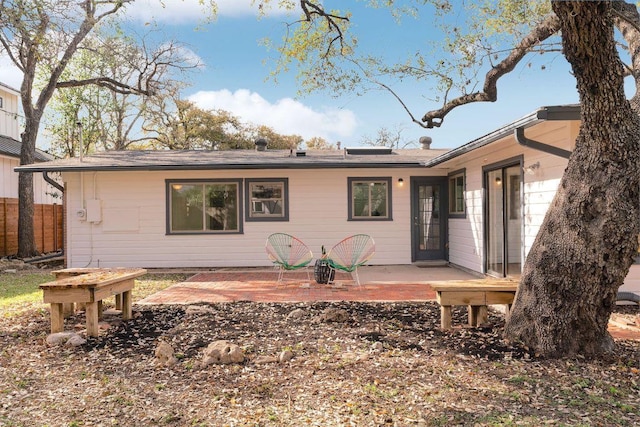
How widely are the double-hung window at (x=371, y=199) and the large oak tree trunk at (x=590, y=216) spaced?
603 cm

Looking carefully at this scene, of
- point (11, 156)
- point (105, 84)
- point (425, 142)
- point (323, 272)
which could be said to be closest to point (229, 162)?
point (323, 272)

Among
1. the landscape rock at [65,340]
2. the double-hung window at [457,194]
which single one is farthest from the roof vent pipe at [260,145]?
the landscape rock at [65,340]

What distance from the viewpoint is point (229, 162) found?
9203 mm

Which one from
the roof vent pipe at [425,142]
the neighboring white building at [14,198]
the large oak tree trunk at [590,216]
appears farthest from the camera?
the roof vent pipe at [425,142]

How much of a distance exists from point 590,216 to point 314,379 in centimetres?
255

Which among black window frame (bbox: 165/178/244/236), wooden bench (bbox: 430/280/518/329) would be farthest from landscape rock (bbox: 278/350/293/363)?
black window frame (bbox: 165/178/244/236)

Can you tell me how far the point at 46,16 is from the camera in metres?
7.18

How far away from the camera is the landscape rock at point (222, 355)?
3.58 m

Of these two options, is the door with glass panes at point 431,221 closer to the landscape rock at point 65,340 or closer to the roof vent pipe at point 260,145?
the roof vent pipe at point 260,145

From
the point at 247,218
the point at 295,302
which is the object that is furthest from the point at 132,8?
the point at 295,302

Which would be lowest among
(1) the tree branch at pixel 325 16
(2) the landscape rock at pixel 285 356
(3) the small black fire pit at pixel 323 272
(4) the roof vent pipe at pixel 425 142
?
(2) the landscape rock at pixel 285 356

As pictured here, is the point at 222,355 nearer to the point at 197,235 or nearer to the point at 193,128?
the point at 197,235

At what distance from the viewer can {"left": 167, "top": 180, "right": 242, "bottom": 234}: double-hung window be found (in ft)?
32.0

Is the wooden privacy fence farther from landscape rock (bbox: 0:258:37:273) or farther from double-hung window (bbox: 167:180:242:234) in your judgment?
double-hung window (bbox: 167:180:242:234)
